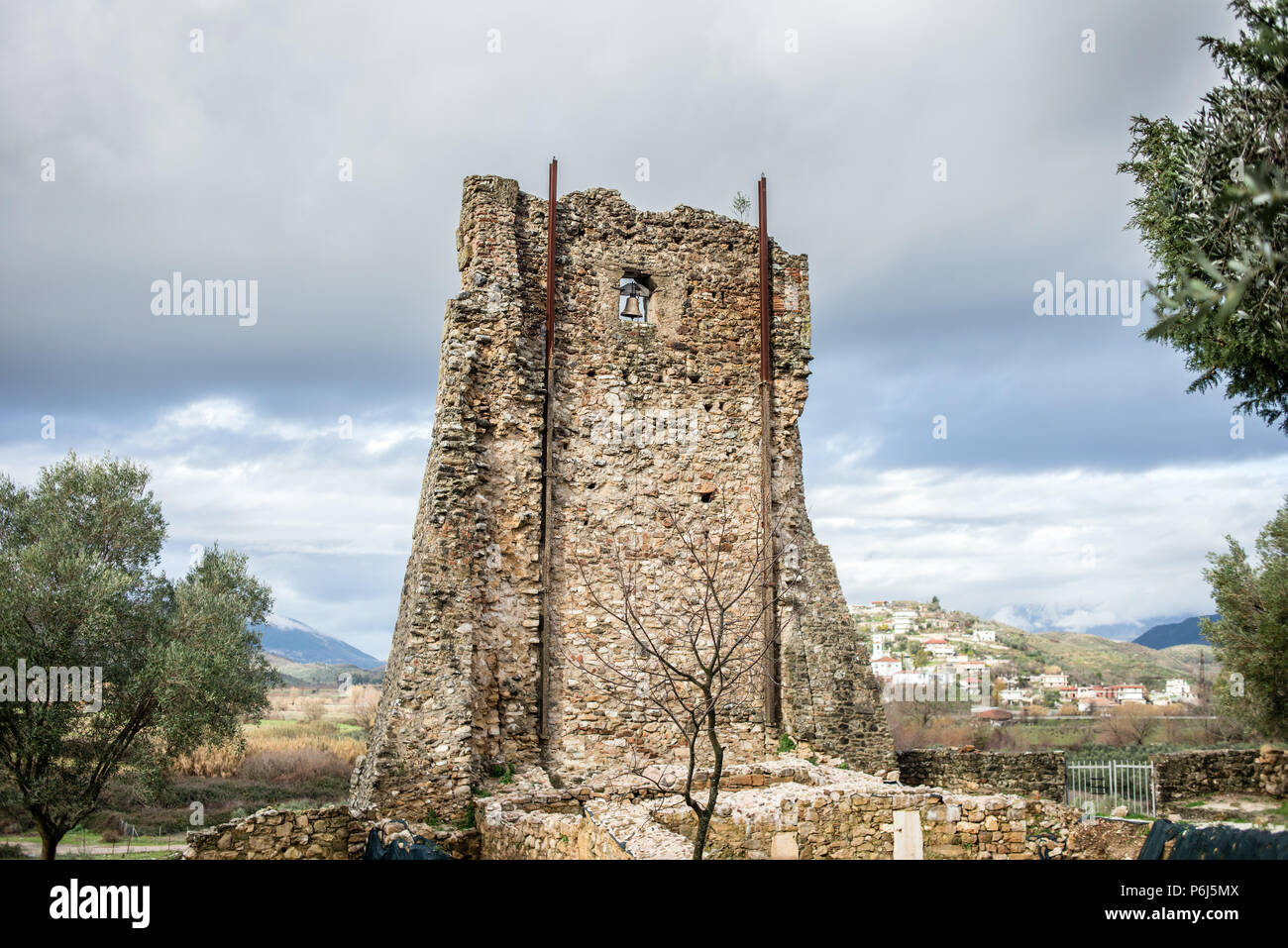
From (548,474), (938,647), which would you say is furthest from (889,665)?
(548,474)

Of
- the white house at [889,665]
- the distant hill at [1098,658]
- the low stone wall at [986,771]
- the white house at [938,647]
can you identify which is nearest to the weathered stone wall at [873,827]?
the low stone wall at [986,771]

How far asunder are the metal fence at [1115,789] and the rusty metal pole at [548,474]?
13061 millimetres

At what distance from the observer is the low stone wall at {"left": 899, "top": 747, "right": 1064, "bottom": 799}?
17438 mm

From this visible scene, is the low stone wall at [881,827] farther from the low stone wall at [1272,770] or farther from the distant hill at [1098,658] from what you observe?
the distant hill at [1098,658]

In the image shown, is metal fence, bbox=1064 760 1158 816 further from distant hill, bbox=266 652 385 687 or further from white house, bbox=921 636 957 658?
distant hill, bbox=266 652 385 687

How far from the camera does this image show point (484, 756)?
13062 millimetres

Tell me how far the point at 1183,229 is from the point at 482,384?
948 centimetres

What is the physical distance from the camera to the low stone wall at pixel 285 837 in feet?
32.2

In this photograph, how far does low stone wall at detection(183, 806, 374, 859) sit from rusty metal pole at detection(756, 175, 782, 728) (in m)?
6.47

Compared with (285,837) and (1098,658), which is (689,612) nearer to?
(285,837)

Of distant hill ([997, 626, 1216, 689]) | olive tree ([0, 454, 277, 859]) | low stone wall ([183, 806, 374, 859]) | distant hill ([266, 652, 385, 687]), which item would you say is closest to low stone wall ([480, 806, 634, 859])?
low stone wall ([183, 806, 374, 859])

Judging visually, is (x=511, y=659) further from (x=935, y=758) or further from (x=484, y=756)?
(x=935, y=758)

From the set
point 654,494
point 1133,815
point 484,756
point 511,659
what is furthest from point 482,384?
point 1133,815

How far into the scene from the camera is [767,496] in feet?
51.0
